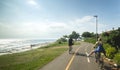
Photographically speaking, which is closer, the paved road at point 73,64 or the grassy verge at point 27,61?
the paved road at point 73,64

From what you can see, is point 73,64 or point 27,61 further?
point 27,61

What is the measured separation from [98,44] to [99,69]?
1.87 metres

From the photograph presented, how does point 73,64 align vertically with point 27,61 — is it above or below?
above

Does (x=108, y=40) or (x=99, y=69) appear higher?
(x=108, y=40)

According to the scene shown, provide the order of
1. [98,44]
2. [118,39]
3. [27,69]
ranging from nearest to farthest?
[98,44] → [27,69] → [118,39]

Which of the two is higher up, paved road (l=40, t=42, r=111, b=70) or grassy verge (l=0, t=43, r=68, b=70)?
paved road (l=40, t=42, r=111, b=70)

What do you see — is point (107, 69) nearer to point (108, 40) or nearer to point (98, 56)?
point (98, 56)

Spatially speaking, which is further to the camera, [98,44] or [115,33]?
[115,33]

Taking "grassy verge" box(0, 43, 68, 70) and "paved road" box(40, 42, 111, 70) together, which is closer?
"paved road" box(40, 42, 111, 70)

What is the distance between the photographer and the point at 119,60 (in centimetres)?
1364

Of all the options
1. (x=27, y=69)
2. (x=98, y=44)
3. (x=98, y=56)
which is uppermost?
(x=98, y=44)

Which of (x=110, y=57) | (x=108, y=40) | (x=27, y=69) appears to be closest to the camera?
(x=27, y=69)

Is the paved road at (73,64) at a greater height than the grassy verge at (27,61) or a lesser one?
greater

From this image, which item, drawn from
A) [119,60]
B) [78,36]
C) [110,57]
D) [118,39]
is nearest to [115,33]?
[118,39]
